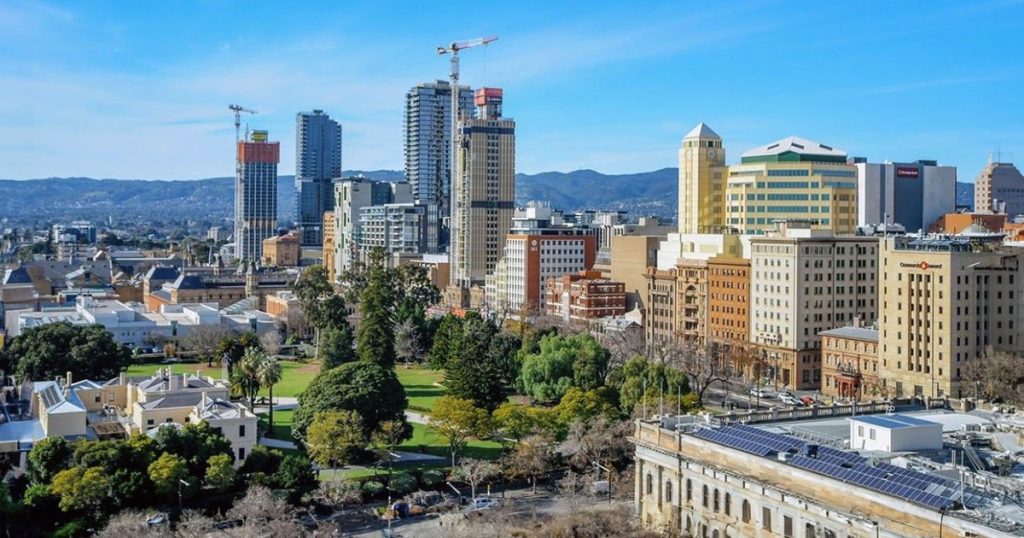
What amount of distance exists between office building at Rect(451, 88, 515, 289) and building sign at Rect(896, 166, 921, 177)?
6611 cm

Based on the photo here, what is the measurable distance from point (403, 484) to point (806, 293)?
182 feet

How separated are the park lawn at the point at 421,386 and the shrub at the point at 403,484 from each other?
2020 cm

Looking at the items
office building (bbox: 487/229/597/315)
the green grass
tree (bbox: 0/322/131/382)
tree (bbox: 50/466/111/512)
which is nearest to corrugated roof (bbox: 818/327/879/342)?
the green grass

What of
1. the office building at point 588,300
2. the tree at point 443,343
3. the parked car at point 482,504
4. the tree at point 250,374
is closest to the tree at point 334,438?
the parked car at point 482,504

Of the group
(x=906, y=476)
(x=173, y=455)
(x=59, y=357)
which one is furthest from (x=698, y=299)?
(x=906, y=476)

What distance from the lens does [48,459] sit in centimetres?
6078

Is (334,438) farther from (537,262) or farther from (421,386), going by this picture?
(537,262)

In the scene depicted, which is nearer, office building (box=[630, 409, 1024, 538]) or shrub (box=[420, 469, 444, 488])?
office building (box=[630, 409, 1024, 538])

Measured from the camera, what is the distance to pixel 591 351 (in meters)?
95.9

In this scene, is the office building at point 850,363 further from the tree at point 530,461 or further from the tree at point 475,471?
the tree at point 475,471

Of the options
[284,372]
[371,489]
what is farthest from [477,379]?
[284,372]

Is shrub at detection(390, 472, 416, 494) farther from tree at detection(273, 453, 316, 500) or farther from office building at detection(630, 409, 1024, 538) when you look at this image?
office building at detection(630, 409, 1024, 538)

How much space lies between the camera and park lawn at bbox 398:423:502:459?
75438 millimetres

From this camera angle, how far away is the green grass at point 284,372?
104 meters
